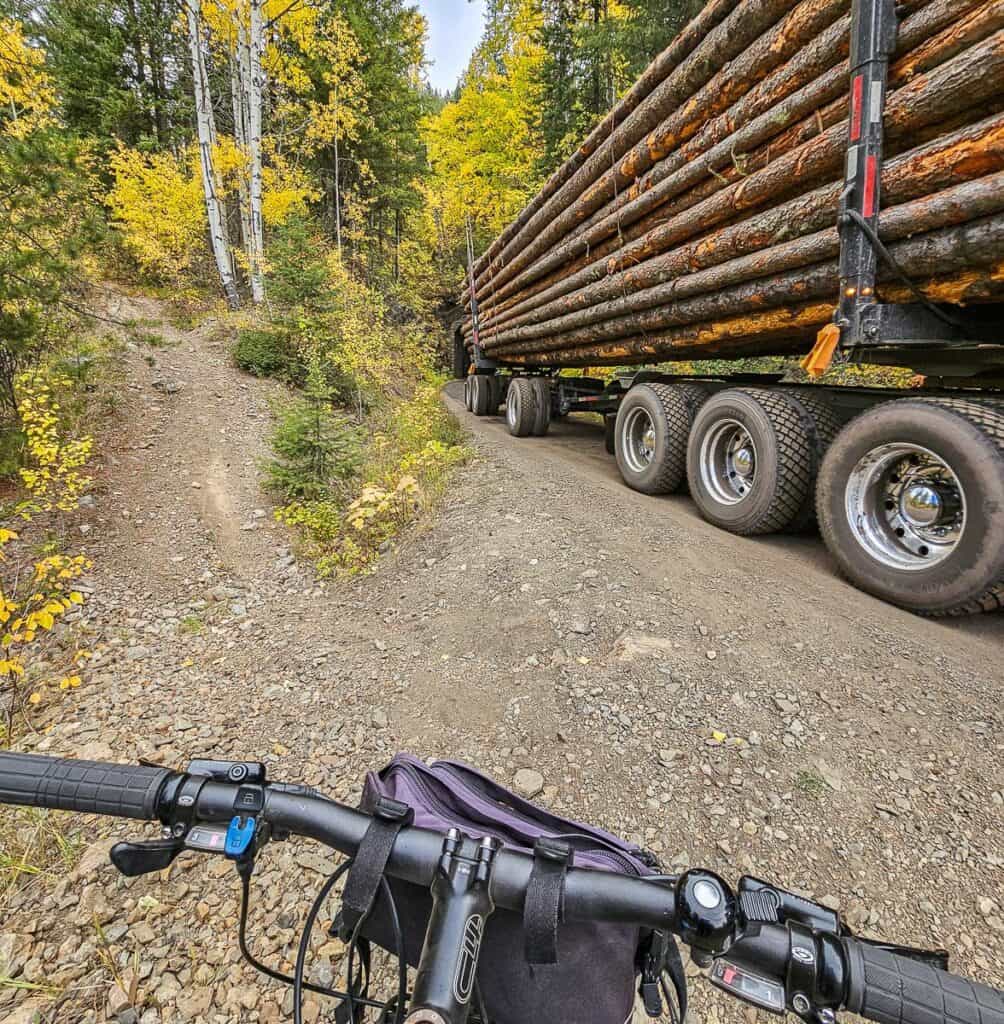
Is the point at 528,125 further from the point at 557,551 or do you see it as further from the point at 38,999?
the point at 38,999

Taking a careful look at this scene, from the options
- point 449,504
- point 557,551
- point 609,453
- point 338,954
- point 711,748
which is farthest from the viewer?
point 609,453

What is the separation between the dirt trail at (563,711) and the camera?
5.38 feet

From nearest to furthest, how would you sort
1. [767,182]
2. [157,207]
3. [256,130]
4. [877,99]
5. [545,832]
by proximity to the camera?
[545,832]
[877,99]
[767,182]
[256,130]
[157,207]

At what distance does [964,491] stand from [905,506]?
0.50 m

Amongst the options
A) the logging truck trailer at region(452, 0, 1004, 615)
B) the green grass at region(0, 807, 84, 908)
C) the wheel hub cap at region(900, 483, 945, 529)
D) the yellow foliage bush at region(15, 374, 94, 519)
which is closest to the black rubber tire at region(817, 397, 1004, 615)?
the logging truck trailer at region(452, 0, 1004, 615)

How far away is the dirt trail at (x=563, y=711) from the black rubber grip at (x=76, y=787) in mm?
1052

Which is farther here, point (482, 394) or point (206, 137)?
point (482, 394)

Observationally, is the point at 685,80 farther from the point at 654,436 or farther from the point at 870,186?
the point at 654,436

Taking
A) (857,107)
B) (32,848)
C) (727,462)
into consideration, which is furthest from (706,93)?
(32,848)

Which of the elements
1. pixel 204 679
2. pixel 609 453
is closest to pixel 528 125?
pixel 609 453

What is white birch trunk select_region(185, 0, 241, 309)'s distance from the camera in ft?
35.1

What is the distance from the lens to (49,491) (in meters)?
5.31

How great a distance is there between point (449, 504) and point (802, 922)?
180 inches

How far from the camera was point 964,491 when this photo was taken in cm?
275
